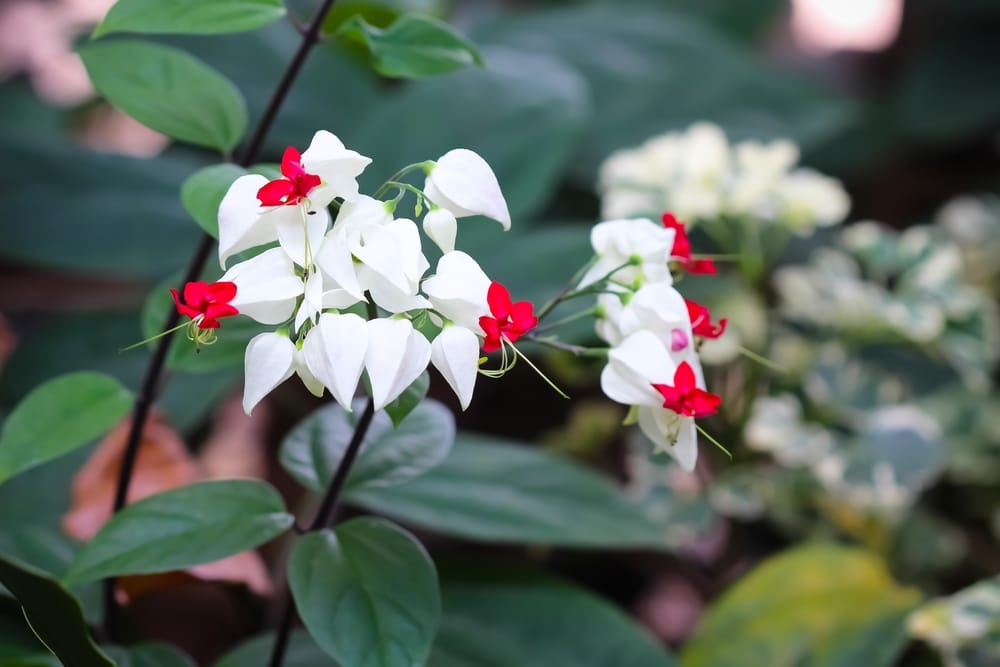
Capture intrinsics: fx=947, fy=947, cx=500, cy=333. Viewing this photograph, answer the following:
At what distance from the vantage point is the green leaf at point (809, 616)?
794 millimetres

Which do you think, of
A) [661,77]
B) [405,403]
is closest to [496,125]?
[661,77]

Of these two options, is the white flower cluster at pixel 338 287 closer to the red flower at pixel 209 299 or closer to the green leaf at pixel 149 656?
the red flower at pixel 209 299

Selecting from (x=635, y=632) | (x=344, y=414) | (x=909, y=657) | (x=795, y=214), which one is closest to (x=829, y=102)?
(x=795, y=214)

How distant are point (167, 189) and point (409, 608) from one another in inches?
30.3

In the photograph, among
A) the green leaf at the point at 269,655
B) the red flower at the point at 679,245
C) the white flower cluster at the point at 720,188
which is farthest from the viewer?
the white flower cluster at the point at 720,188

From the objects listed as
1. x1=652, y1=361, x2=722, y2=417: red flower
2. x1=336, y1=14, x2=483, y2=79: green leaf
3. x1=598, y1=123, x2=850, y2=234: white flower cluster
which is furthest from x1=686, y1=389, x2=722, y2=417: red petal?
x1=598, y1=123, x2=850, y2=234: white flower cluster

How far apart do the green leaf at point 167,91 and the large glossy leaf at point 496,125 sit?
381mm

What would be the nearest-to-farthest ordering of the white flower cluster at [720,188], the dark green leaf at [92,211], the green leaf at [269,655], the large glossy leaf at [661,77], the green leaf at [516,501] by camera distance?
1. the green leaf at [269,655]
2. the green leaf at [516,501]
3. the white flower cluster at [720,188]
4. the dark green leaf at [92,211]
5. the large glossy leaf at [661,77]

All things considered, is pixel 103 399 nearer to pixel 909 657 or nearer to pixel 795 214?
pixel 795 214

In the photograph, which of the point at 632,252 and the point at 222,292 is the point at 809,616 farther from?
the point at 222,292

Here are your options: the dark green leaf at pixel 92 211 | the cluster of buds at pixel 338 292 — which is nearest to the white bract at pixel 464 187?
the cluster of buds at pixel 338 292

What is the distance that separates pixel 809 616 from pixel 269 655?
47cm

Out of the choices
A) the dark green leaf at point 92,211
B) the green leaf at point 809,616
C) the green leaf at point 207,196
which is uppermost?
the green leaf at point 207,196

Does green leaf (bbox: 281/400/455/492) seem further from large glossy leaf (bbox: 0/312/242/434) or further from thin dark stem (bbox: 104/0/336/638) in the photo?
large glossy leaf (bbox: 0/312/242/434)
